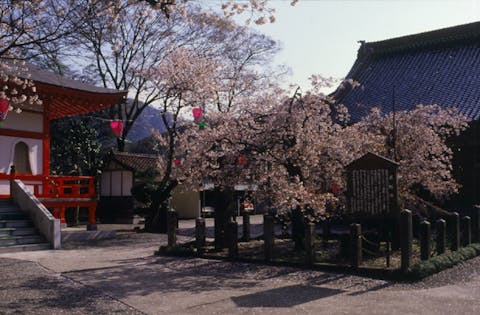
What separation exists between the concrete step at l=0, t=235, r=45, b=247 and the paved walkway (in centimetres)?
212

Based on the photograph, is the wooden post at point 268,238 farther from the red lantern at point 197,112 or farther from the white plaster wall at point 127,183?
the white plaster wall at point 127,183

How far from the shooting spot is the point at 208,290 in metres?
Result: 8.30

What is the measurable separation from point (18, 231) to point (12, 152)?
13.5ft

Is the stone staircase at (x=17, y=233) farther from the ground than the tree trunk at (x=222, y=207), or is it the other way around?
the tree trunk at (x=222, y=207)

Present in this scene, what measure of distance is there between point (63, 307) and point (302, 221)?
6.58m

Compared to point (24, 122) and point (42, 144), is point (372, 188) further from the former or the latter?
point (24, 122)

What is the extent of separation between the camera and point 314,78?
12.1 metres

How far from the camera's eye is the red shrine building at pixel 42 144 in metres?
16.8

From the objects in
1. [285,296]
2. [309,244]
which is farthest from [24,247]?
[285,296]

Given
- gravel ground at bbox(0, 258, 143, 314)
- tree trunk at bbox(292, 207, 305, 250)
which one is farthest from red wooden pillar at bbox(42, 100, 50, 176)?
tree trunk at bbox(292, 207, 305, 250)

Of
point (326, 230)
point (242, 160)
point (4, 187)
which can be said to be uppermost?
point (242, 160)

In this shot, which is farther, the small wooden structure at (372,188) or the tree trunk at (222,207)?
the tree trunk at (222,207)

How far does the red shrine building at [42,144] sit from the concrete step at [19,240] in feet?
7.83

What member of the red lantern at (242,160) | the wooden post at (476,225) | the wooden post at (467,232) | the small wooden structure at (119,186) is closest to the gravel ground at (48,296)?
the red lantern at (242,160)
